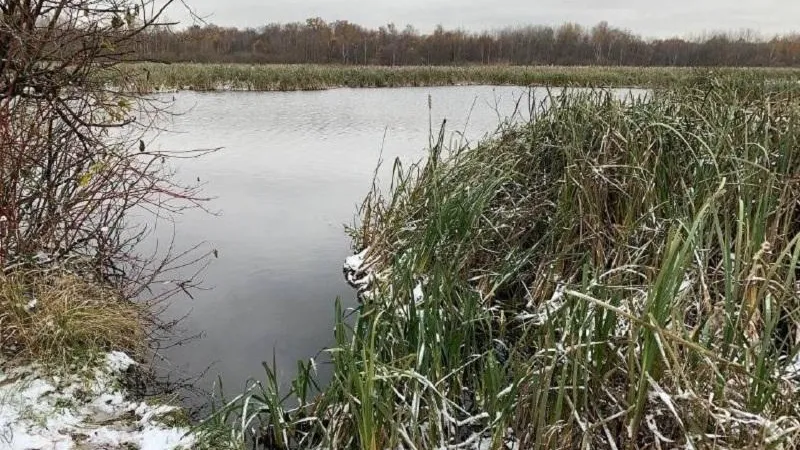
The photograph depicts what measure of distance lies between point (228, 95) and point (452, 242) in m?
15.9

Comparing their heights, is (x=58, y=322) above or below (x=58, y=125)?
below

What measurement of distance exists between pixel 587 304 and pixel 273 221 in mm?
4274

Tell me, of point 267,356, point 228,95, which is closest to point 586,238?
point 267,356

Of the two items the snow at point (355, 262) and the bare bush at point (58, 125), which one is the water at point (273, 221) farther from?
the bare bush at point (58, 125)

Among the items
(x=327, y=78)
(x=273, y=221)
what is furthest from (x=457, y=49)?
(x=273, y=221)

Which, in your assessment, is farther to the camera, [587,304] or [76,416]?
[76,416]

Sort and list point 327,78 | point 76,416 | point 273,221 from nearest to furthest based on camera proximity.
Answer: point 76,416, point 273,221, point 327,78

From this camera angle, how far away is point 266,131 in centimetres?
1129

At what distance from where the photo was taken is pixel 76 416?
252cm

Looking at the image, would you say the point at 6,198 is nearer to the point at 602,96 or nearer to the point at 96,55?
the point at 96,55

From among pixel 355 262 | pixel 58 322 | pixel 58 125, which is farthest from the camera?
pixel 355 262

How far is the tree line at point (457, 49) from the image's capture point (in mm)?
46688

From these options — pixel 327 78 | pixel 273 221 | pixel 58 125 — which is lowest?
pixel 273 221

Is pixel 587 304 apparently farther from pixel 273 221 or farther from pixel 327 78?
pixel 327 78
